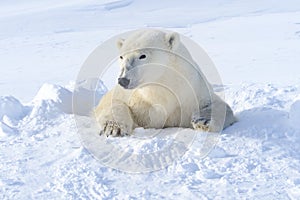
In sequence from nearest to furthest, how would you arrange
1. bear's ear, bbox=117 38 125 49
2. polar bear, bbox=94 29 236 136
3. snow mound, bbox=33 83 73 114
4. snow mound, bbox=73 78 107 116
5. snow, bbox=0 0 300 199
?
snow, bbox=0 0 300 199 → polar bear, bbox=94 29 236 136 → bear's ear, bbox=117 38 125 49 → snow mound, bbox=33 83 73 114 → snow mound, bbox=73 78 107 116

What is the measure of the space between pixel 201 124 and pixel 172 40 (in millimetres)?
529

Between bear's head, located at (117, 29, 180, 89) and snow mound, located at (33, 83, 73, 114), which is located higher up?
bear's head, located at (117, 29, 180, 89)

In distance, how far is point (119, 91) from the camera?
3221mm

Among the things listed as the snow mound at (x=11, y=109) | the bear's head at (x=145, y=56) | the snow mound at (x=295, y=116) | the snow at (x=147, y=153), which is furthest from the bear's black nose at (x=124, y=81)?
the snow mound at (x=11, y=109)

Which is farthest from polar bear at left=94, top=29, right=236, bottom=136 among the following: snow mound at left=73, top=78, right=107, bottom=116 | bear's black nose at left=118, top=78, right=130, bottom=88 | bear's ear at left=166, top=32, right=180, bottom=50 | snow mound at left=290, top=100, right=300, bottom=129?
snow mound at left=73, top=78, right=107, bottom=116

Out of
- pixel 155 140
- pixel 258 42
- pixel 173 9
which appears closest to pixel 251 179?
pixel 155 140

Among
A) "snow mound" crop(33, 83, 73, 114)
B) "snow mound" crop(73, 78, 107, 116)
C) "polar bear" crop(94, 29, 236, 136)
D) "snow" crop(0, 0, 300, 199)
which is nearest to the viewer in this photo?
"snow" crop(0, 0, 300, 199)

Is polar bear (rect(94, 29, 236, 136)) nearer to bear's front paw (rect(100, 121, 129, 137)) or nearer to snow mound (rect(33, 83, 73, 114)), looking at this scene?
bear's front paw (rect(100, 121, 129, 137))

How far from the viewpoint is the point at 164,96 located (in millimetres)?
2934

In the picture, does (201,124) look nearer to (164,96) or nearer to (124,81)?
(164,96)

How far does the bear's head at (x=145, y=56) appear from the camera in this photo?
266 cm

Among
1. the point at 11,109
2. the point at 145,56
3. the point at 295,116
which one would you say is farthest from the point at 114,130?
the point at 11,109

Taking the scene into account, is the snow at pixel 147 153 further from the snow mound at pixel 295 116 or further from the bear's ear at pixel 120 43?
the bear's ear at pixel 120 43

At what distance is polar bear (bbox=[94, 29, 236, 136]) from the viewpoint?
283 centimetres
